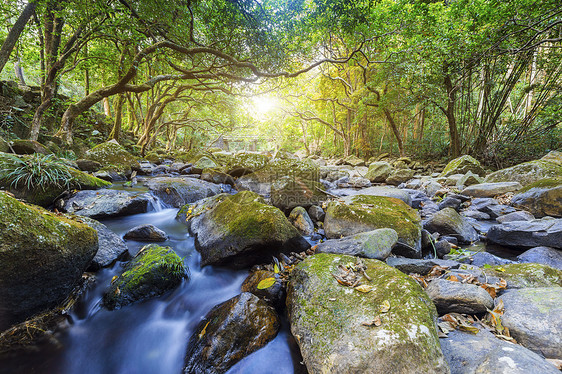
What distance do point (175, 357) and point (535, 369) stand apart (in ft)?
8.84

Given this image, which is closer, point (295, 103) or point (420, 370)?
point (420, 370)

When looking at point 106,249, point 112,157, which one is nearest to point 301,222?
point 106,249

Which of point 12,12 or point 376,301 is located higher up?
Result: point 12,12

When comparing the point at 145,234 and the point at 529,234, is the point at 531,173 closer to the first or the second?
the point at 529,234

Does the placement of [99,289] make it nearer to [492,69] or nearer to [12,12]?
[12,12]

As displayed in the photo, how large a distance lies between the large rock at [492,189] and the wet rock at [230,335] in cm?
737

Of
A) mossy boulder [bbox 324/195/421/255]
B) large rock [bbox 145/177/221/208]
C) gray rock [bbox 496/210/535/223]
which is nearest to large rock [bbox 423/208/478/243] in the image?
mossy boulder [bbox 324/195/421/255]

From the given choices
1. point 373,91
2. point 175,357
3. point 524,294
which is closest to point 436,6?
point 373,91

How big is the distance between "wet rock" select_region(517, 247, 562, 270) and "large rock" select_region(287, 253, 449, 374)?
8.38ft

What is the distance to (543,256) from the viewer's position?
2.93 meters

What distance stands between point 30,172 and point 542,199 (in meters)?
10.2

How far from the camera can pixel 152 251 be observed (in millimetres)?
2789

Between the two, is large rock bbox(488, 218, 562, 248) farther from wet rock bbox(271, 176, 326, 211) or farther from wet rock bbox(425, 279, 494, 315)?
wet rock bbox(271, 176, 326, 211)

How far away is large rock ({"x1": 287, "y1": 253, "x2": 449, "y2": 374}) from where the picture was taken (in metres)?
1.37
